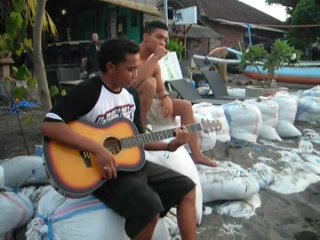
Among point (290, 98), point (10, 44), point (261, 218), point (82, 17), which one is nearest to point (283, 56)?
point (290, 98)

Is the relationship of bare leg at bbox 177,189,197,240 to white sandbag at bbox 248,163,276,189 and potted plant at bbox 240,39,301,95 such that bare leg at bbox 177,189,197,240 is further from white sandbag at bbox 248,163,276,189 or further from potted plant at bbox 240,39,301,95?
potted plant at bbox 240,39,301,95

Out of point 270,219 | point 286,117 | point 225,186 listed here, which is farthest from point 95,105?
point 286,117

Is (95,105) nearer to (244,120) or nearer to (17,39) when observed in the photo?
(17,39)

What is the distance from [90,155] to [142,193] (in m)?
0.32

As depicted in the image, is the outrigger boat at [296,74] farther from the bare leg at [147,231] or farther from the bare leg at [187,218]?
the bare leg at [147,231]

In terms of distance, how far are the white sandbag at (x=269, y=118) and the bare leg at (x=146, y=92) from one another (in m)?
2.05

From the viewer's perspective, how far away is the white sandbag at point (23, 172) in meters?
2.37

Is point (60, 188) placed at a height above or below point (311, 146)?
above

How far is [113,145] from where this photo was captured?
1954mm

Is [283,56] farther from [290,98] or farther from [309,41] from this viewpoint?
[309,41]

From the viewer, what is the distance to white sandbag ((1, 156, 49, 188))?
2365 millimetres

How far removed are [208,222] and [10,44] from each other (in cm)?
182

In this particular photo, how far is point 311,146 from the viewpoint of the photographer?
4.36m

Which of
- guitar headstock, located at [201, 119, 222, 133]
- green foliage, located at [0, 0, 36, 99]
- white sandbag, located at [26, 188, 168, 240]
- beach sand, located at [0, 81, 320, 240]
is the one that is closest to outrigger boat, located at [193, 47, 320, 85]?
beach sand, located at [0, 81, 320, 240]
